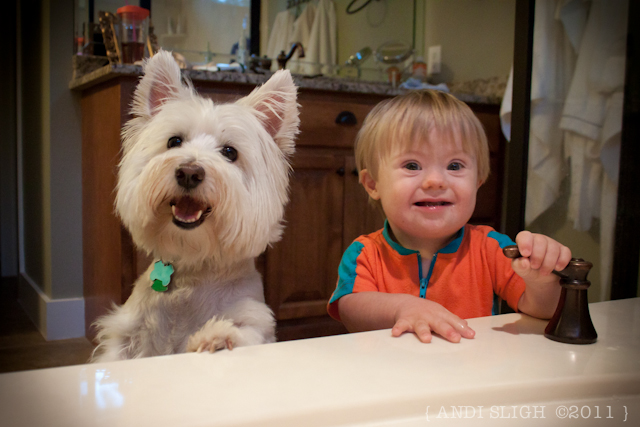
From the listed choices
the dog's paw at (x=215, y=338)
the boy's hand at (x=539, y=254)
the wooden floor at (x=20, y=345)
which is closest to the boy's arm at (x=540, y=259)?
the boy's hand at (x=539, y=254)

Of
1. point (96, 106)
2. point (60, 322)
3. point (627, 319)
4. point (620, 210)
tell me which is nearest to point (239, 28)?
point (96, 106)

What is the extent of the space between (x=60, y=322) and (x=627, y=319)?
114 cm

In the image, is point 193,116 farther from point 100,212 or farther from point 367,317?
point 100,212

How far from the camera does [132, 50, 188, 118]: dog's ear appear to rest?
63cm

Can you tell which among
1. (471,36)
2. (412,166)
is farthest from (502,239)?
(471,36)

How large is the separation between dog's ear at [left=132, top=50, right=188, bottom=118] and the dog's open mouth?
0.44ft

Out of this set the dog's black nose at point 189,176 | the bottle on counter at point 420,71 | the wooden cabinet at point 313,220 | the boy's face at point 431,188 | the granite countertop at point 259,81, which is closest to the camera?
the dog's black nose at point 189,176

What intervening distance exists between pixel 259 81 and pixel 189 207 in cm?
67

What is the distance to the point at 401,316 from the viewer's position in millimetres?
589

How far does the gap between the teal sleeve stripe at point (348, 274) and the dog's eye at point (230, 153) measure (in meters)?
0.27

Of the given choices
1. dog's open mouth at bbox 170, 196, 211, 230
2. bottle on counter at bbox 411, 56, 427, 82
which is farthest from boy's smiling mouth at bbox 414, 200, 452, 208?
bottle on counter at bbox 411, 56, 427, 82

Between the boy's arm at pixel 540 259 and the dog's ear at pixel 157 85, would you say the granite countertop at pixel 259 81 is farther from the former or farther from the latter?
the boy's arm at pixel 540 259

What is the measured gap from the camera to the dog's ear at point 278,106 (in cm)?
69

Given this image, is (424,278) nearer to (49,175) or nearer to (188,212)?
(188,212)
